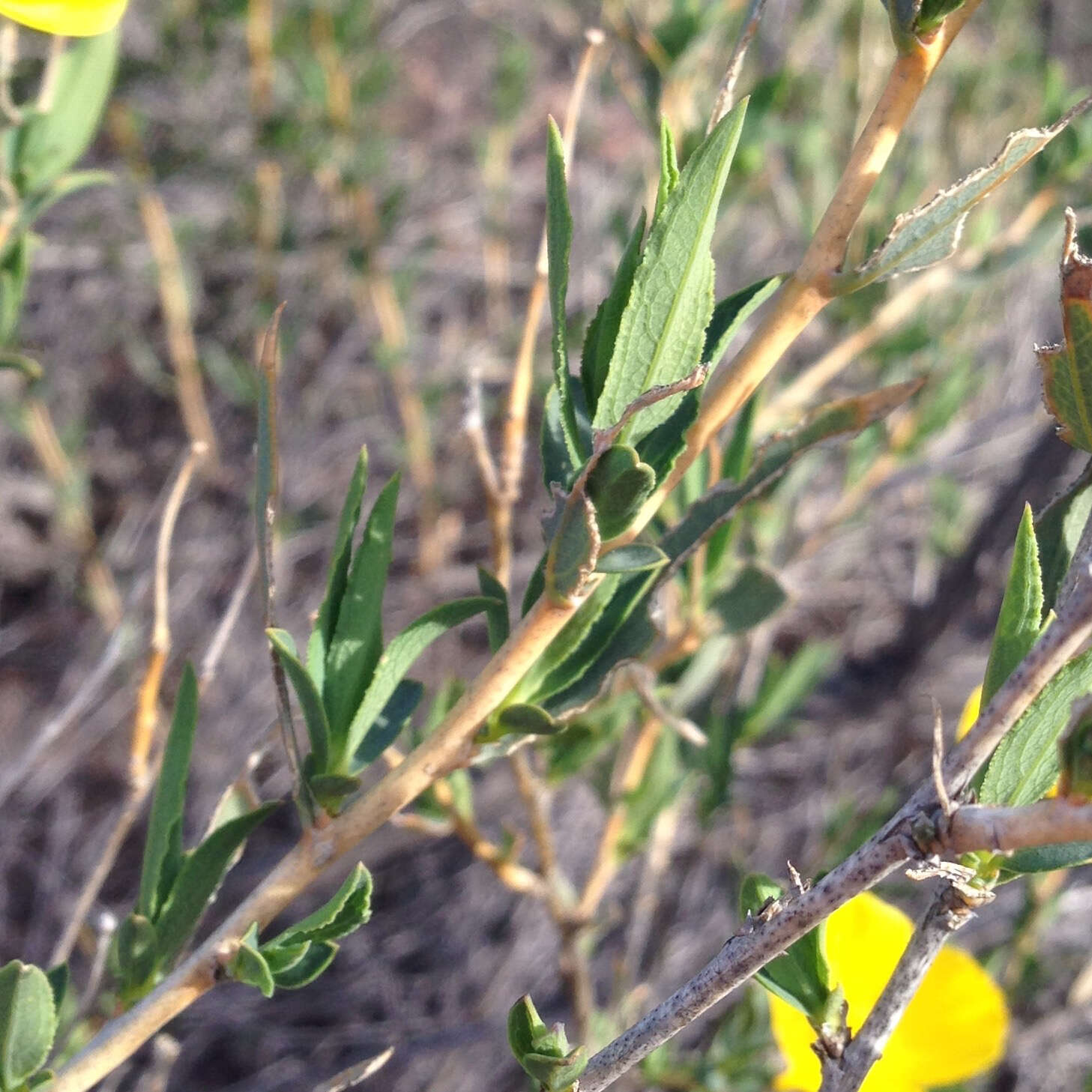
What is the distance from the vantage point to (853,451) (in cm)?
185

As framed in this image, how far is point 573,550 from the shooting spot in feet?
1.90

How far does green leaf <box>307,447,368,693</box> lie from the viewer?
2.26 feet

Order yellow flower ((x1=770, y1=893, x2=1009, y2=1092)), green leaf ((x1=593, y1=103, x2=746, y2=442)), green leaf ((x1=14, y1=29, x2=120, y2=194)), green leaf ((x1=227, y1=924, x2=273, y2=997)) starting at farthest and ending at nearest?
yellow flower ((x1=770, y1=893, x2=1009, y2=1092)), green leaf ((x1=14, y1=29, x2=120, y2=194)), green leaf ((x1=227, y1=924, x2=273, y2=997)), green leaf ((x1=593, y1=103, x2=746, y2=442))

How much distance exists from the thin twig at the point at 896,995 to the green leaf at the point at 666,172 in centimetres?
40

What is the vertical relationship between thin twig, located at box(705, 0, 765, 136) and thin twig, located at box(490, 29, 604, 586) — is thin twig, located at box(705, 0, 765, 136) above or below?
above

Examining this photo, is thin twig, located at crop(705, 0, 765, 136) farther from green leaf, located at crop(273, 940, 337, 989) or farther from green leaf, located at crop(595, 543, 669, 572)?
green leaf, located at crop(273, 940, 337, 989)

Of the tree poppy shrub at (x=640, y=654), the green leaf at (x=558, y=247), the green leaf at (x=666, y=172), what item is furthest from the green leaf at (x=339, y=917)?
the green leaf at (x=666, y=172)

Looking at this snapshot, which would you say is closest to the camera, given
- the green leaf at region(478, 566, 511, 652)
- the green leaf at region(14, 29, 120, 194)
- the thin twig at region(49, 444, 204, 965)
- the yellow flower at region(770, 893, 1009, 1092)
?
the green leaf at region(478, 566, 511, 652)

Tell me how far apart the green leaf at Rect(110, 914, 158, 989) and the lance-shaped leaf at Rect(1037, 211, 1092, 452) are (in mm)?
664

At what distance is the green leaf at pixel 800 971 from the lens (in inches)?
25.8

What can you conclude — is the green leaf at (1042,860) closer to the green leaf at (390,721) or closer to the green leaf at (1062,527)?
the green leaf at (1062,527)

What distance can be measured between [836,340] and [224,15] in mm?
1542

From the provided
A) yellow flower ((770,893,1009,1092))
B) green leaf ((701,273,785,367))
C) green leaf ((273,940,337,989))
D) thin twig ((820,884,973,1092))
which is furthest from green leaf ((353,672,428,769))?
yellow flower ((770,893,1009,1092))

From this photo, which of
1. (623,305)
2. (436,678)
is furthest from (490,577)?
(436,678)
